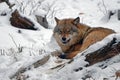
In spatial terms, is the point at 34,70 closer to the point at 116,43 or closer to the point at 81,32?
the point at 116,43

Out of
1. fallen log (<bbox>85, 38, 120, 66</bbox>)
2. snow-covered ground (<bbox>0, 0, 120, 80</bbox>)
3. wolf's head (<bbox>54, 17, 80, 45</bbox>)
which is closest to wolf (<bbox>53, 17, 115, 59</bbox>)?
wolf's head (<bbox>54, 17, 80, 45</bbox>)

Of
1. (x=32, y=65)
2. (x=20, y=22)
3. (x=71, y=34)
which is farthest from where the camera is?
(x=20, y=22)

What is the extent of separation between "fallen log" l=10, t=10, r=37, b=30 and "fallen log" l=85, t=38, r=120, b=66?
18.3 feet

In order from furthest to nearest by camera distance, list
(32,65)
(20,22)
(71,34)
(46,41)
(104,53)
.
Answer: (20,22), (46,41), (71,34), (32,65), (104,53)

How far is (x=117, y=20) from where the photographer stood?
1134 centimetres

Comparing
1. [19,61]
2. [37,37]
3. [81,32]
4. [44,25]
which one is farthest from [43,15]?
[19,61]

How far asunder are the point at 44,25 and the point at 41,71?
18.6ft

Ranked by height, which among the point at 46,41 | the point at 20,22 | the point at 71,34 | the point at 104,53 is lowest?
the point at 46,41

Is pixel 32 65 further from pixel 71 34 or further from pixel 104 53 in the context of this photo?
pixel 71 34

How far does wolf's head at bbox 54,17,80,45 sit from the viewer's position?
8.80 metres

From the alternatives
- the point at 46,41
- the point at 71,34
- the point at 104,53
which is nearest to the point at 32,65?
the point at 104,53

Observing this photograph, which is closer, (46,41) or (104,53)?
(104,53)

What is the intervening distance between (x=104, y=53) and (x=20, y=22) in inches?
229

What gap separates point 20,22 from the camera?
1138 centimetres
